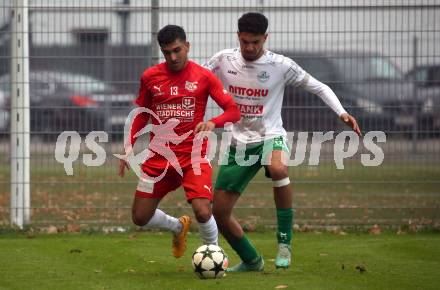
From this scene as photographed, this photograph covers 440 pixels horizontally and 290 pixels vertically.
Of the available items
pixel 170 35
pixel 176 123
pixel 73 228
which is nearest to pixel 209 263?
pixel 176 123

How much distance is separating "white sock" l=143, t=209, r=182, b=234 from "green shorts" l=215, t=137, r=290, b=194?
0.49m

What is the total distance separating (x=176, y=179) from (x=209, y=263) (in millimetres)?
852

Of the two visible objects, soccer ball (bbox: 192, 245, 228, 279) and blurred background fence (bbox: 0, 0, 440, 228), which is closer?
soccer ball (bbox: 192, 245, 228, 279)

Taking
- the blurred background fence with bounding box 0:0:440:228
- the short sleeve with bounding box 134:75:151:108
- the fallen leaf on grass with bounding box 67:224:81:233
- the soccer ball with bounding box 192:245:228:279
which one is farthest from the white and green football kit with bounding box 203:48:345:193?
the fallen leaf on grass with bounding box 67:224:81:233

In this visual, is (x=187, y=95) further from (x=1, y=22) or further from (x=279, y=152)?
(x=1, y=22)

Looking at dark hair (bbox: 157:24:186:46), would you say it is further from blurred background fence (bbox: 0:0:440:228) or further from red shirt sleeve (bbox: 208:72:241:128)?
blurred background fence (bbox: 0:0:440:228)

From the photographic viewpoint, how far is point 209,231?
29.0 feet

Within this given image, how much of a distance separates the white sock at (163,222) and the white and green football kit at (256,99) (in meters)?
0.46

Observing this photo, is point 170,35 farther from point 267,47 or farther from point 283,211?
point 267,47

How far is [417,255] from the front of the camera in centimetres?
1016

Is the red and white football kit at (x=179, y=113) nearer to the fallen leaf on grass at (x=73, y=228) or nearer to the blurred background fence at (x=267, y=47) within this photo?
the blurred background fence at (x=267, y=47)

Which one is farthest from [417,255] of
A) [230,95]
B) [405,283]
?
[230,95]

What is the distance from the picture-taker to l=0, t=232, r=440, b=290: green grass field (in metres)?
8.38

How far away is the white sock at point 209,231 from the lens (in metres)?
8.79
